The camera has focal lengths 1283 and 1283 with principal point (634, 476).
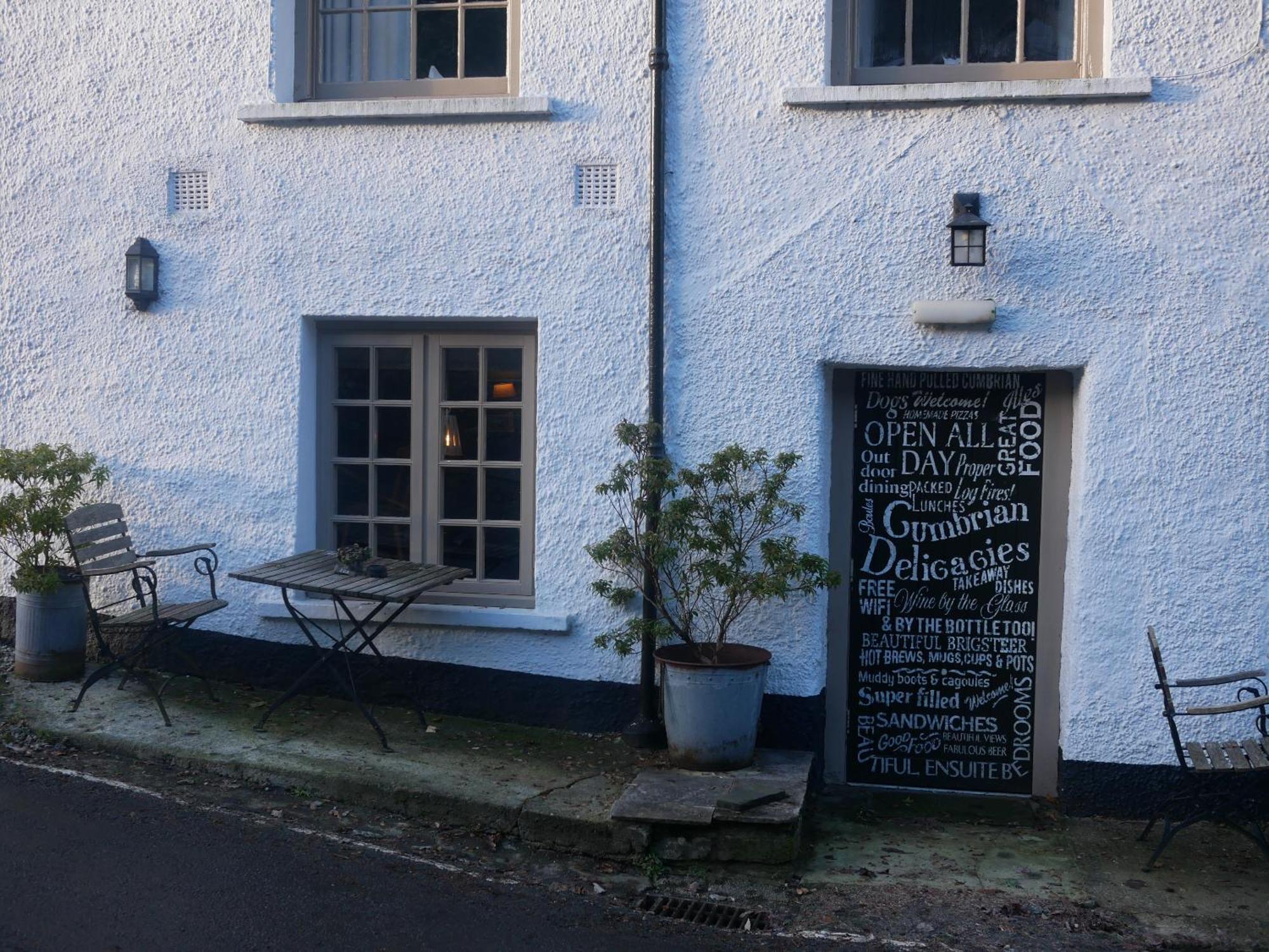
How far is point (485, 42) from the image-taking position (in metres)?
7.36

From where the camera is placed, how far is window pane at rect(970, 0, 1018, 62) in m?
6.77

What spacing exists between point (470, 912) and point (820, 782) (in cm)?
248

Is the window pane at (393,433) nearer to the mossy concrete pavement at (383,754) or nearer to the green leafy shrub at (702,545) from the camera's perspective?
the green leafy shrub at (702,545)

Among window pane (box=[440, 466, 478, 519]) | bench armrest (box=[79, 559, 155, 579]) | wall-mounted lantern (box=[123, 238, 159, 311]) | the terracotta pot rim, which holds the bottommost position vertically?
the terracotta pot rim

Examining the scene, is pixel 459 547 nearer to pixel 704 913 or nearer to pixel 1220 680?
pixel 704 913

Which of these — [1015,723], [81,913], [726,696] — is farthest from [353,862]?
[1015,723]

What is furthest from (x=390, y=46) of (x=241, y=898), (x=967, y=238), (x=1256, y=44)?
(x=241, y=898)

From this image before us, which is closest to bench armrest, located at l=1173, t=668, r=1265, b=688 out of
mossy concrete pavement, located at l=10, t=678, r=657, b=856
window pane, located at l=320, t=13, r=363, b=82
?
mossy concrete pavement, located at l=10, t=678, r=657, b=856

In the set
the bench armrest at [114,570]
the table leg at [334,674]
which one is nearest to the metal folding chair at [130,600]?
the bench armrest at [114,570]

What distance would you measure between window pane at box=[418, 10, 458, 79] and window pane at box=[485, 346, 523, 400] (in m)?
1.63

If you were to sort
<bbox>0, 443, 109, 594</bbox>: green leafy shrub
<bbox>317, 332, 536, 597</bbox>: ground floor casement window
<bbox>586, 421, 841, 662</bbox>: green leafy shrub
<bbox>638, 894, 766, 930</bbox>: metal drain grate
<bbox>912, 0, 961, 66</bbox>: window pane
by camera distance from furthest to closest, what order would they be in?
<bbox>317, 332, 536, 597</bbox>: ground floor casement window
<bbox>0, 443, 109, 594</bbox>: green leafy shrub
<bbox>912, 0, 961, 66</bbox>: window pane
<bbox>586, 421, 841, 662</bbox>: green leafy shrub
<bbox>638, 894, 766, 930</bbox>: metal drain grate

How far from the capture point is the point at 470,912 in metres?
4.96

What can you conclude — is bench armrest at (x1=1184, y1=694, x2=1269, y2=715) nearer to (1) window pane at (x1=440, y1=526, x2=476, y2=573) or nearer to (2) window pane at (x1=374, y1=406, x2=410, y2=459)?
(1) window pane at (x1=440, y1=526, x2=476, y2=573)

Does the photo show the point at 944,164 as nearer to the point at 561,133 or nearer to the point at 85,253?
the point at 561,133
